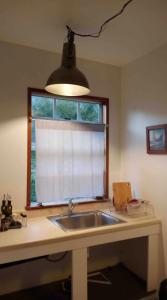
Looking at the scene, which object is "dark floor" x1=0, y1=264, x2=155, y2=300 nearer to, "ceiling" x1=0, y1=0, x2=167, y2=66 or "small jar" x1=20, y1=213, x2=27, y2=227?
"small jar" x1=20, y1=213, x2=27, y2=227

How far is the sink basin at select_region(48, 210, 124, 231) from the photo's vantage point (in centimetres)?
253

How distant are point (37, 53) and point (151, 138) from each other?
1.46 metres

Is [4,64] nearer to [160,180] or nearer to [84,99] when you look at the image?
[84,99]

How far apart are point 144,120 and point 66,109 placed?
87 centimetres

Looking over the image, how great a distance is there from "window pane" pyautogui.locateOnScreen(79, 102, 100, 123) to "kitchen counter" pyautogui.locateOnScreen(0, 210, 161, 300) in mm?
1191

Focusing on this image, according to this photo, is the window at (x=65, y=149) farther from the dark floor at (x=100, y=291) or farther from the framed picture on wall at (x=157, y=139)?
the dark floor at (x=100, y=291)

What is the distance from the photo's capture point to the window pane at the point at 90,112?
288cm

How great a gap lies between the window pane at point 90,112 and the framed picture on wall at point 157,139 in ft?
2.21

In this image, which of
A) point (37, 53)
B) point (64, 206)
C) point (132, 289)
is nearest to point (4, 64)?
point (37, 53)

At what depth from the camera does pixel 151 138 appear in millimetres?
2547

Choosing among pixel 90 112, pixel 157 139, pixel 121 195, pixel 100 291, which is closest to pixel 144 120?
pixel 157 139

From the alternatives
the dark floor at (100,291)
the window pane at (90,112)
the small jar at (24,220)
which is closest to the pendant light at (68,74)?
the window pane at (90,112)

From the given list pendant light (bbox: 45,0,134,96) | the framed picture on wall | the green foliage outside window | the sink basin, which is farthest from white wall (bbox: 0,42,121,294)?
the framed picture on wall

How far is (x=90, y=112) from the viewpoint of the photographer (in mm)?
2939
